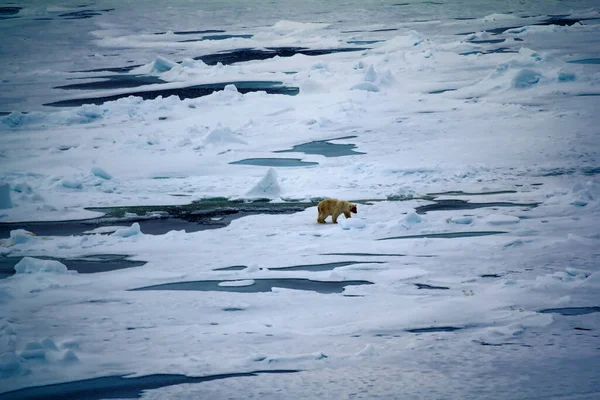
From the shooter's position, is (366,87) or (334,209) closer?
(334,209)

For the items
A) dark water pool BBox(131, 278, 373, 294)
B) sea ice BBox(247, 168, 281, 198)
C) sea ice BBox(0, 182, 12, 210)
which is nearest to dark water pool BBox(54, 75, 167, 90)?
sea ice BBox(0, 182, 12, 210)

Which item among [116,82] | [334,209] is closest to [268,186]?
[334,209]

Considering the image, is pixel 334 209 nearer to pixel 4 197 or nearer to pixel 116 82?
pixel 4 197

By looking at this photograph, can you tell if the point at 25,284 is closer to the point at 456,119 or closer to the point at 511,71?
the point at 456,119

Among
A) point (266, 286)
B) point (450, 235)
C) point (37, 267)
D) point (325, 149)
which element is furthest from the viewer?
point (325, 149)

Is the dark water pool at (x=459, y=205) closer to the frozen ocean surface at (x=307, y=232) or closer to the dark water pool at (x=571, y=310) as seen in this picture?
the frozen ocean surface at (x=307, y=232)

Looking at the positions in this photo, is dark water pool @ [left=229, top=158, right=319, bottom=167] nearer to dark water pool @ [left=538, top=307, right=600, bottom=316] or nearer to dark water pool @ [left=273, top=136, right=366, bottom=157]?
dark water pool @ [left=273, top=136, right=366, bottom=157]
